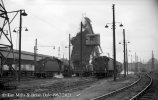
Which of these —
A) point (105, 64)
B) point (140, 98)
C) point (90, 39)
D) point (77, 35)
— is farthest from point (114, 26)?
point (77, 35)

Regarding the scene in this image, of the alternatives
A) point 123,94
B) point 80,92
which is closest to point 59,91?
point 80,92

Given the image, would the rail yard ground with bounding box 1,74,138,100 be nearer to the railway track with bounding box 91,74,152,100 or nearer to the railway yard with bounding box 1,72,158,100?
the railway yard with bounding box 1,72,158,100

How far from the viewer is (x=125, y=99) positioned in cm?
1304

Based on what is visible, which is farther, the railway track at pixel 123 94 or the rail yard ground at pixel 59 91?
the rail yard ground at pixel 59 91

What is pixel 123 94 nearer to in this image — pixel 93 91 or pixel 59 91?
pixel 93 91

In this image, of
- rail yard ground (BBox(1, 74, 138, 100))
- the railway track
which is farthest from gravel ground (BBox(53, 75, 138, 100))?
the railway track

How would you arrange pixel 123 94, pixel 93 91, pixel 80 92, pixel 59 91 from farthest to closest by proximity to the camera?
pixel 93 91 < pixel 59 91 < pixel 80 92 < pixel 123 94

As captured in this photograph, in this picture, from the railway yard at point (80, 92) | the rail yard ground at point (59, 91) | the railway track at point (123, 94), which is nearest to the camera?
the railway track at point (123, 94)

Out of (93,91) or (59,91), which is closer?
(59,91)

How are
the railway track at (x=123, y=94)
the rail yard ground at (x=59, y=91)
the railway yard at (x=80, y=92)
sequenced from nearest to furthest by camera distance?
the railway track at (x=123, y=94), the railway yard at (x=80, y=92), the rail yard ground at (x=59, y=91)

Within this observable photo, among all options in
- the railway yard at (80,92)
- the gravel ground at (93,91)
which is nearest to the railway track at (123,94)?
the railway yard at (80,92)

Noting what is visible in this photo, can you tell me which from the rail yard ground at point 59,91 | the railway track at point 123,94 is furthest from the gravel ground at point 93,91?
the railway track at point 123,94

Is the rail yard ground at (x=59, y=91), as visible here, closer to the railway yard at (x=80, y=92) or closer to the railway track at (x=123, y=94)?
the railway yard at (x=80, y=92)

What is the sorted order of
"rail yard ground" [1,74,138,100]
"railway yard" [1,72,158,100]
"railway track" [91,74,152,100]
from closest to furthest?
"railway track" [91,74,152,100]
"railway yard" [1,72,158,100]
"rail yard ground" [1,74,138,100]
